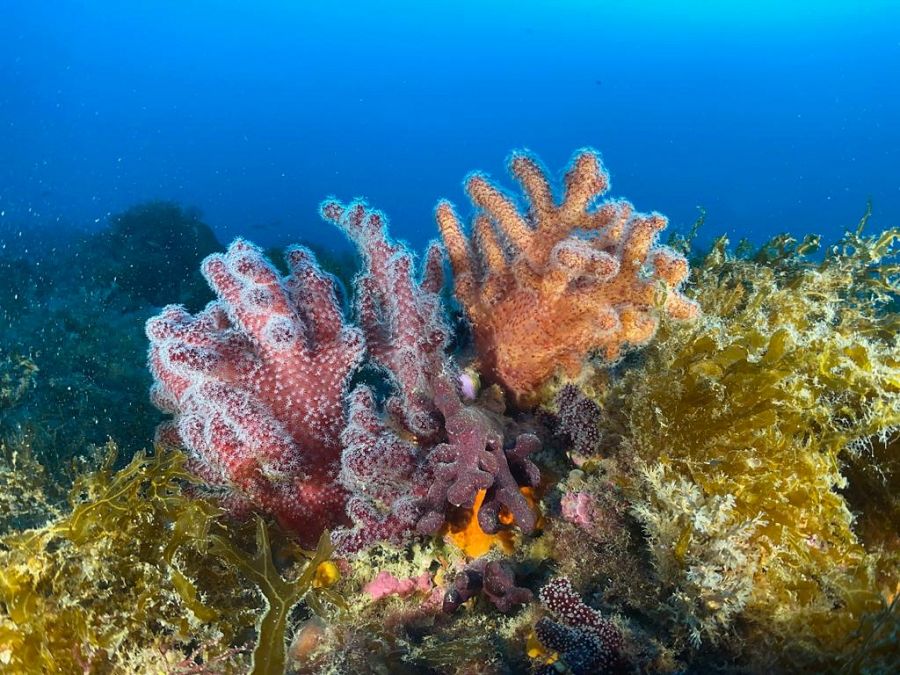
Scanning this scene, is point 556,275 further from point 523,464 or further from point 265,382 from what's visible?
point 265,382

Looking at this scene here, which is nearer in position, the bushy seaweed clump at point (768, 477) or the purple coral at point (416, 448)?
the bushy seaweed clump at point (768, 477)

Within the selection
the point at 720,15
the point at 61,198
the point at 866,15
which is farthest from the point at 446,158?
the point at 866,15

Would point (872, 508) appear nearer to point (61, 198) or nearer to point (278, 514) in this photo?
point (278, 514)

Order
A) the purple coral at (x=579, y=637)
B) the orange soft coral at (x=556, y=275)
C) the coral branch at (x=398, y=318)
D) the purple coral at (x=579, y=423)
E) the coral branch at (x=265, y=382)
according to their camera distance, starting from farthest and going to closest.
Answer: the orange soft coral at (x=556, y=275) < the coral branch at (x=398, y=318) < the purple coral at (x=579, y=423) < the coral branch at (x=265, y=382) < the purple coral at (x=579, y=637)

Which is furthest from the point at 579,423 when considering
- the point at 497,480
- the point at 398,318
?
the point at 398,318

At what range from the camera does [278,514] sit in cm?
268

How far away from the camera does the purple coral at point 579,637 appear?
1.88 metres

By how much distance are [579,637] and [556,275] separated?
→ 68.5 inches

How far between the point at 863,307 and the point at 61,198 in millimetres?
79972

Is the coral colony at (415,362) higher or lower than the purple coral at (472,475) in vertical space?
higher

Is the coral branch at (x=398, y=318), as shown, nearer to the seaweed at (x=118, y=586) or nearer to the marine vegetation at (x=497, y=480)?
the marine vegetation at (x=497, y=480)

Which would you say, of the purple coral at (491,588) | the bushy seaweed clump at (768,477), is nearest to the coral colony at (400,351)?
the purple coral at (491,588)

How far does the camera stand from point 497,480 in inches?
94.4

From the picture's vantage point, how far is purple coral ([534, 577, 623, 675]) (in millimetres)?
1883
